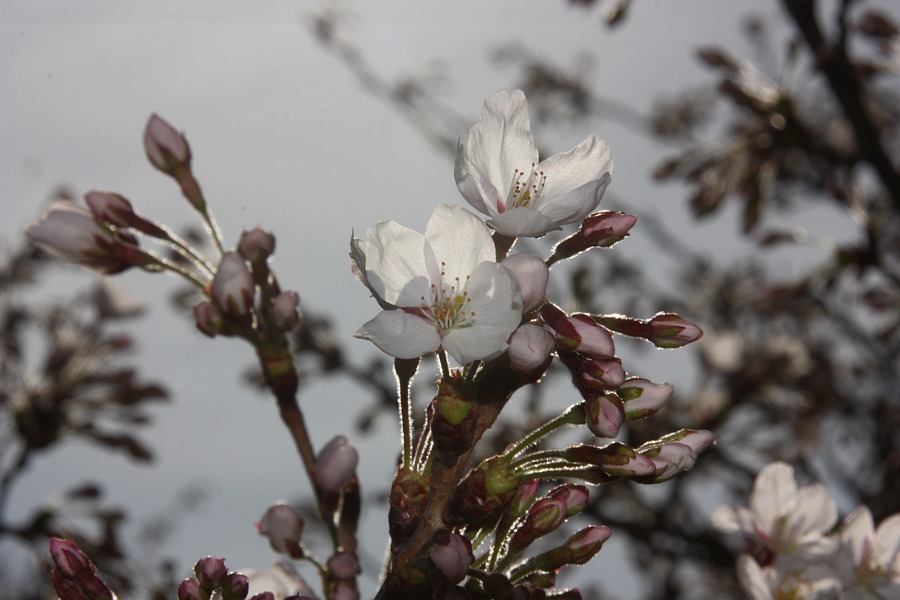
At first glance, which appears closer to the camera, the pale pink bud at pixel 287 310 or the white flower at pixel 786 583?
the pale pink bud at pixel 287 310

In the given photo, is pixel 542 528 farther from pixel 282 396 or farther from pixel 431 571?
pixel 282 396

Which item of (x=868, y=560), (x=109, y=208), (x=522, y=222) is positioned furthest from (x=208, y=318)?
(x=868, y=560)

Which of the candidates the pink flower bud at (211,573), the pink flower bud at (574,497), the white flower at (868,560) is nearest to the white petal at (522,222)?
the pink flower bud at (574,497)

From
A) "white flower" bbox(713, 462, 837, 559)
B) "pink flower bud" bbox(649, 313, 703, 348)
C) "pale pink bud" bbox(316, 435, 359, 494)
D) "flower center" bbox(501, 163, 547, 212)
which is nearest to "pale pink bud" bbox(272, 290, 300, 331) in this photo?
"pale pink bud" bbox(316, 435, 359, 494)

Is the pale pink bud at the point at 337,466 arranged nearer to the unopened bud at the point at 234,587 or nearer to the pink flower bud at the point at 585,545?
the unopened bud at the point at 234,587

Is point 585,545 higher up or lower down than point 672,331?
lower down

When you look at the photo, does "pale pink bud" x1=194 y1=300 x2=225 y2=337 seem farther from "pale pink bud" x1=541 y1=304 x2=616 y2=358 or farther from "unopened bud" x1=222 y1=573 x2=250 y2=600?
"pale pink bud" x1=541 y1=304 x2=616 y2=358

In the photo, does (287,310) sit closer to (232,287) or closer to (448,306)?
(232,287)
